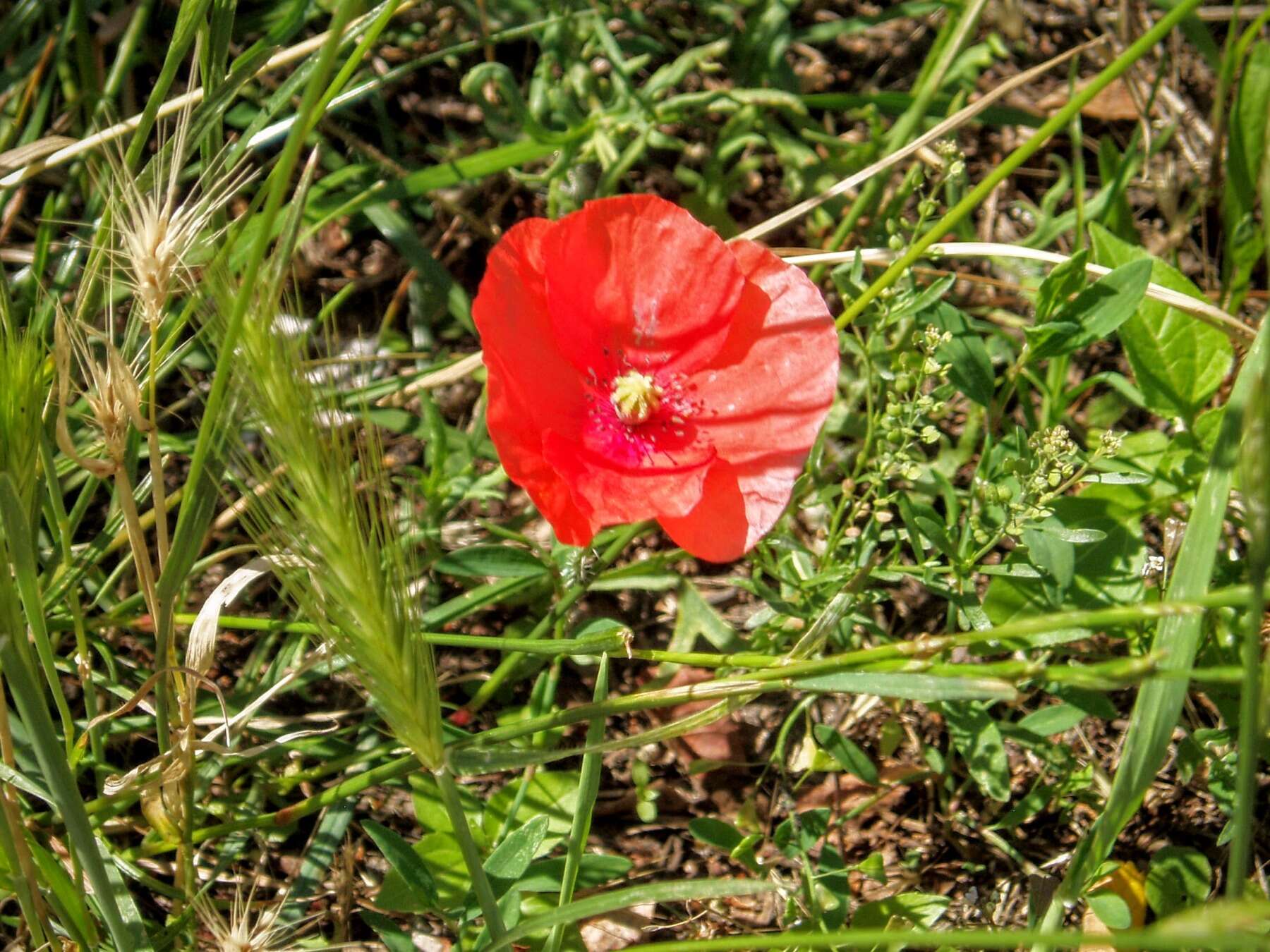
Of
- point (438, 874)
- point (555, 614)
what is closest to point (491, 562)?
point (555, 614)

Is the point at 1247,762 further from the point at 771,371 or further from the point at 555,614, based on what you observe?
Answer: the point at 555,614

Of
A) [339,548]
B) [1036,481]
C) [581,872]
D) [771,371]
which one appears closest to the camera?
[339,548]

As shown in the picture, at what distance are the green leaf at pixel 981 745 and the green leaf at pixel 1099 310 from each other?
2.01 feet

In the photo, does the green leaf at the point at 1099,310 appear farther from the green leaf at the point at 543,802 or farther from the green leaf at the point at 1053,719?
the green leaf at the point at 543,802

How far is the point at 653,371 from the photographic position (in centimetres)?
190

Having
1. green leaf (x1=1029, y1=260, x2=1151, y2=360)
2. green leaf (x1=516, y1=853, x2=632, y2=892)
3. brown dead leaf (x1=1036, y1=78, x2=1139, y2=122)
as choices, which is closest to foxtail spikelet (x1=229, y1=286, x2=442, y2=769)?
green leaf (x1=516, y1=853, x2=632, y2=892)

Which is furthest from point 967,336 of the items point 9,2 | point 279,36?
point 9,2

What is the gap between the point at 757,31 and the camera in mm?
2576

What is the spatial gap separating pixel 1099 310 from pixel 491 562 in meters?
1.07

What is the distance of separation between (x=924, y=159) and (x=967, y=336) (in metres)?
0.72

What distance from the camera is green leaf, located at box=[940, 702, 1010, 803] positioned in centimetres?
191

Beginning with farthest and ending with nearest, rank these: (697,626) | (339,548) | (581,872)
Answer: (697,626) → (581,872) → (339,548)

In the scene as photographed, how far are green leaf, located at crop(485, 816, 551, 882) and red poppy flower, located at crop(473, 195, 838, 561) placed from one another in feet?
1.45

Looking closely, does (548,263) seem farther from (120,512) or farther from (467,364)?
(120,512)
